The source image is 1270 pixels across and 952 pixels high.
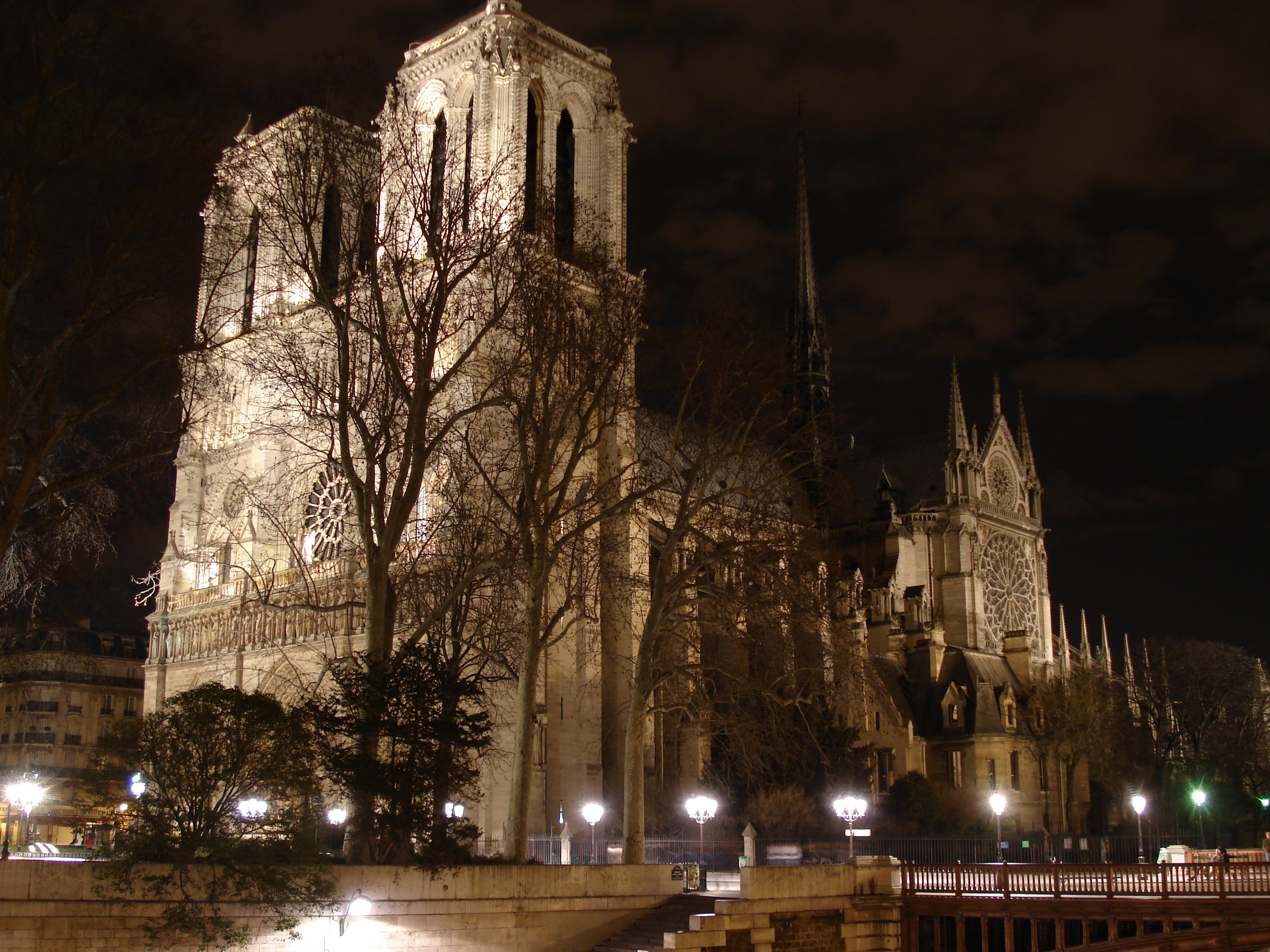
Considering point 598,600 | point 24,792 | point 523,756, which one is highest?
point 598,600

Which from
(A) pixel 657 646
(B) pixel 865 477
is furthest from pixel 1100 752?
(A) pixel 657 646

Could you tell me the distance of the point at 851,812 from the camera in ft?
95.7

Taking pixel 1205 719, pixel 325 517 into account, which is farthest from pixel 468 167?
pixel 1205 719

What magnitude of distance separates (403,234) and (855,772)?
66.2 feet

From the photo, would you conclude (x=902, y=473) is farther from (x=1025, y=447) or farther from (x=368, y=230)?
(x=368, y=230)

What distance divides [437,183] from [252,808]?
19004mm

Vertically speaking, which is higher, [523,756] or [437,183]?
[437,183]

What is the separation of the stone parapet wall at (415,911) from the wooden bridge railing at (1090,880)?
467cm

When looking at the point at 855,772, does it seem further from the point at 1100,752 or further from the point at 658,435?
the point at 1100,752

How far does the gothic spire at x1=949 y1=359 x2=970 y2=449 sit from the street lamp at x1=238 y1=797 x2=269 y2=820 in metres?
48.5

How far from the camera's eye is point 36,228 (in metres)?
15.8

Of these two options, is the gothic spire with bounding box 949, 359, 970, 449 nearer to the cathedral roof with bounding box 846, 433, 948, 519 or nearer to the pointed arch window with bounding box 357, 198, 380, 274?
the cathedral roof with bounding box 846, 433, 948, 519

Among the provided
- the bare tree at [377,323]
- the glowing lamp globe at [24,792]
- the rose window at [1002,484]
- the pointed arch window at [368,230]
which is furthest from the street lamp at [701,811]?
the rose window at [1002,484]

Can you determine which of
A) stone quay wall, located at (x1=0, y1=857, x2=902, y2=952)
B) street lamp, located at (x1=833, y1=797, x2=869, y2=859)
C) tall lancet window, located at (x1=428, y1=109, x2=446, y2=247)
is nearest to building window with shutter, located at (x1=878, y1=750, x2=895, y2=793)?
street lamp, located at (x1=833, y1=797, x2=869, y2=859)
